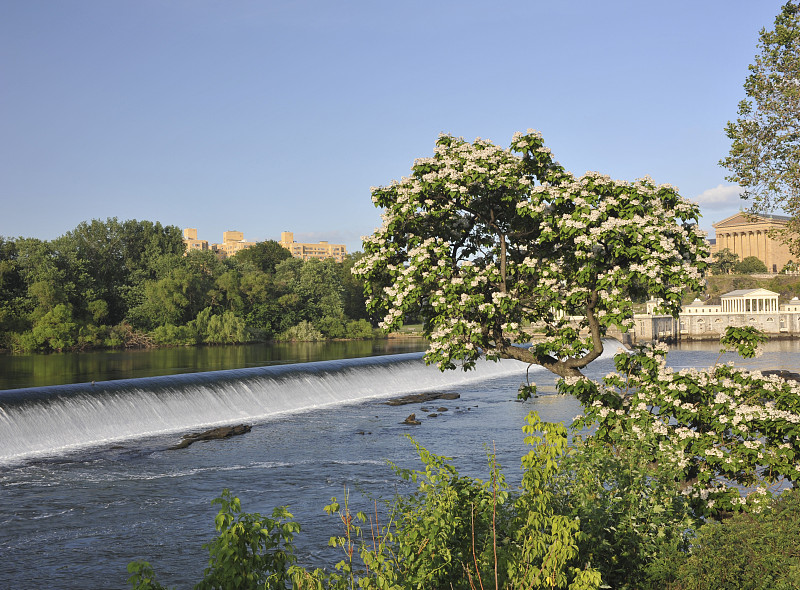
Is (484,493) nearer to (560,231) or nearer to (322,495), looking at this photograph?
(560,231)

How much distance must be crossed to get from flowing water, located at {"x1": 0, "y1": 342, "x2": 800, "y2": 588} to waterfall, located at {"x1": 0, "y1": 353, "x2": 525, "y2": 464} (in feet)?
0.17

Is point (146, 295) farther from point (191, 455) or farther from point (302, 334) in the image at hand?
point (191, 455)

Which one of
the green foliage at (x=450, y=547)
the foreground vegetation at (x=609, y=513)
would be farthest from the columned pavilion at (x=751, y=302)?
the green foliage at (x=450, y=547)

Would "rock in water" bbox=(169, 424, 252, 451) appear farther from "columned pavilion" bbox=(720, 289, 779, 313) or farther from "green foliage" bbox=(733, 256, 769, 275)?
"green foliage" bbox=(733, 256, 769, 275)

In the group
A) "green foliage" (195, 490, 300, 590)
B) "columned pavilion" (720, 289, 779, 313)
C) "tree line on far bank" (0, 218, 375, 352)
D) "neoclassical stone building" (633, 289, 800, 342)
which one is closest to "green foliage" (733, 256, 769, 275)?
"neoclassical stone building" (633, 289, 800, 342)

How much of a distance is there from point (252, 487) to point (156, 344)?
159ft

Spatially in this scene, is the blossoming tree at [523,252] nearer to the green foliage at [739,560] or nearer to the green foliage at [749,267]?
the green foliage at [739,560]

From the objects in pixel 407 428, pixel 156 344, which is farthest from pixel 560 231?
pixel 156 344

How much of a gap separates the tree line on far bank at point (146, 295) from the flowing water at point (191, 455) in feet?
107

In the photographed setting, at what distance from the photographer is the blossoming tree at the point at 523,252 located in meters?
7.70

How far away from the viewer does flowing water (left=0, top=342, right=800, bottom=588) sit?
38.8 ft

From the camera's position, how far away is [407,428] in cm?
2312

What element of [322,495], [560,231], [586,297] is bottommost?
[322,495]

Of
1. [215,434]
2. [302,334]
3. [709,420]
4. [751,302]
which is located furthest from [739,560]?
[751,302]
